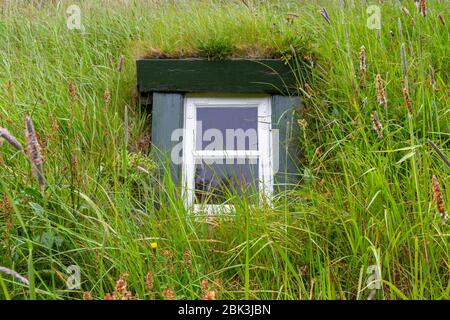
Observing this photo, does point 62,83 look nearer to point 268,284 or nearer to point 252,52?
point 252,52

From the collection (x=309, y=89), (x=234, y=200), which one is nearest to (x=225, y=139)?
(x=309, y=89)

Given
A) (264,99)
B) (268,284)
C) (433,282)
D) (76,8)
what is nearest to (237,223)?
(268,284)

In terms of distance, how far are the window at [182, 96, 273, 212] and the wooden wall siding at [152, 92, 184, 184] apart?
60 millimetres

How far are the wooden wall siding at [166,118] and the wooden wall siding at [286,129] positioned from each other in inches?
22.6

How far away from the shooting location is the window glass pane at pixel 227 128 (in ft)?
10.5

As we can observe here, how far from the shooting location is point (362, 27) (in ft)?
12.0

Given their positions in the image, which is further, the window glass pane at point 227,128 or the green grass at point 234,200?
the window glass pane at point 227,128

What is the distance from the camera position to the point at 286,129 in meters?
3.10

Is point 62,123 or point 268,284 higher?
point 62,123

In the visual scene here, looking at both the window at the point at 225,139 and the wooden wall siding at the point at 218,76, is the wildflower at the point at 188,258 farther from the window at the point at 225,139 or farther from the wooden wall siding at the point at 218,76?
the wooden wall siding at the point at 218,76

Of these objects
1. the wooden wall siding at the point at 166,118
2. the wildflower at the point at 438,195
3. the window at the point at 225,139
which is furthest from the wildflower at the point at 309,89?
the wildflower at the point at 438,195

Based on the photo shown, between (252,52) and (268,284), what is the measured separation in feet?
6.42

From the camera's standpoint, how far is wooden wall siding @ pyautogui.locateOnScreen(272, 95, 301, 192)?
3.03m

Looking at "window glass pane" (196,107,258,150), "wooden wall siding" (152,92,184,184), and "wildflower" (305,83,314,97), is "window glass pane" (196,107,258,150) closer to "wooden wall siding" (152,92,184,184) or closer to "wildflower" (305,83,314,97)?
"wooden wall siding" (152,92,184,184)
